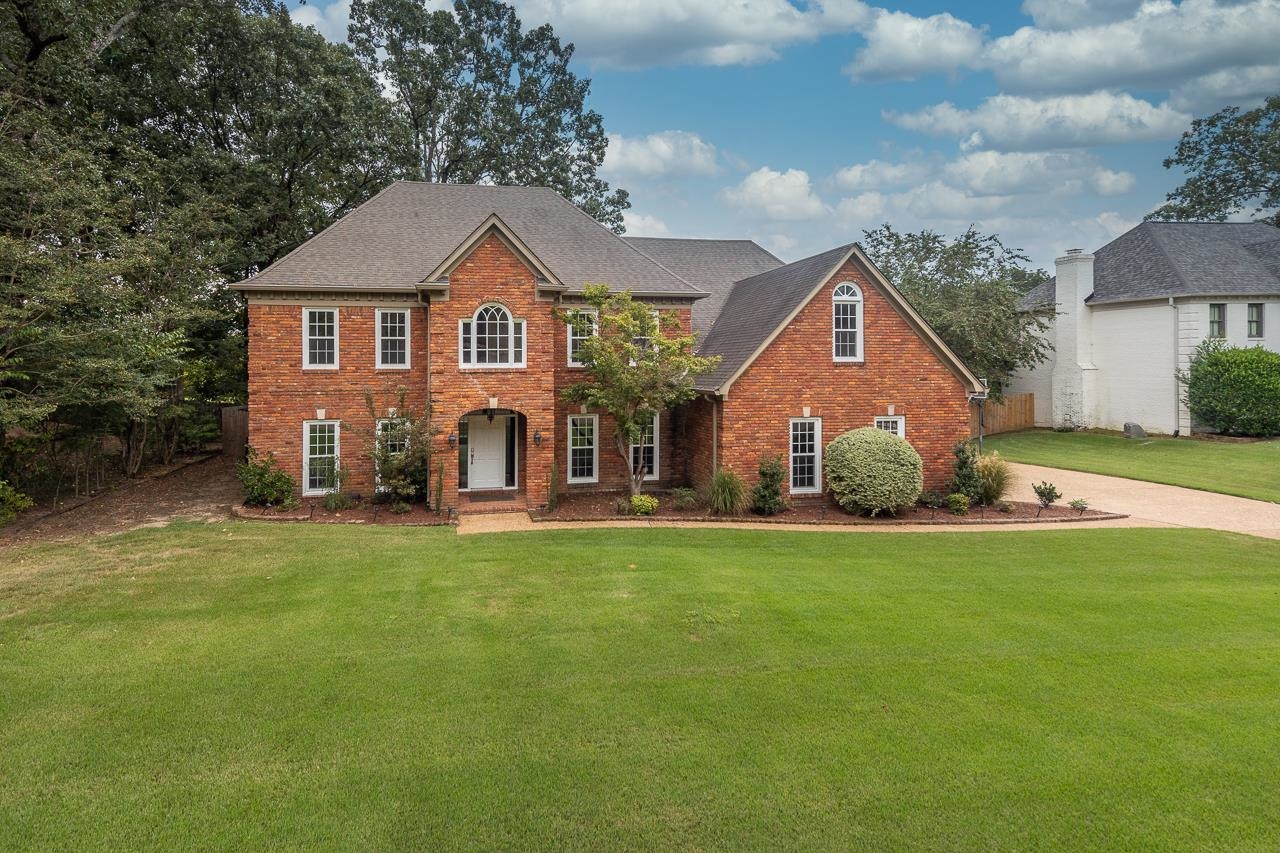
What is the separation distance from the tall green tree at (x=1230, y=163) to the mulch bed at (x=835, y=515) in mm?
40469

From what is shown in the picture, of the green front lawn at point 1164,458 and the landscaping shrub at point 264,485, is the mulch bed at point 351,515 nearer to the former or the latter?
the landscaping shrub at point 264,485

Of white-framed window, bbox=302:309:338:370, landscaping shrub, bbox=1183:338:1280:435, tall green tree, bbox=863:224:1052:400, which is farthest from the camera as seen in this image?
tall green tree, bbox=863:224:1052:400

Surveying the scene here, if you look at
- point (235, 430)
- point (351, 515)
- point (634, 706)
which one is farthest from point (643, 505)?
point (235, 430)

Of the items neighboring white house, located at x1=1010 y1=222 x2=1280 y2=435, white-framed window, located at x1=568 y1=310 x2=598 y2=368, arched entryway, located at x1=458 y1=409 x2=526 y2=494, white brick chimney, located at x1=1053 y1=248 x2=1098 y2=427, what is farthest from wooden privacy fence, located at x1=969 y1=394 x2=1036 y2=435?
arched entryway, located at x1=458 y1=409 x2=526 y2=494

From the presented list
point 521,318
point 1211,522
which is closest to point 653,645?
point 521,318

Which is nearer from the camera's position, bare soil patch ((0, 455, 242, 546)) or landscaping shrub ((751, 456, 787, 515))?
bare soil patch ((0, 455, 242, 546))

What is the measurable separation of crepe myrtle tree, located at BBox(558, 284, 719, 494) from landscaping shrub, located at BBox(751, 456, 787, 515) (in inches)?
107

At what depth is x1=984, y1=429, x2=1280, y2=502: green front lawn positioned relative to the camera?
65.8 ft

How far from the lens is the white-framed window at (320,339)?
696 inches

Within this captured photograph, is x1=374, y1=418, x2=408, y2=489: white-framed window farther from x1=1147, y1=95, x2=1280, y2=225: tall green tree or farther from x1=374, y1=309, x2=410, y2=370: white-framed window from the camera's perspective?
x1=1147, y1=95, x2=1280, y2=225: tall green tree

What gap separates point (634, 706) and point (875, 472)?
11.3 meters

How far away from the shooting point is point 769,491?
16.4m

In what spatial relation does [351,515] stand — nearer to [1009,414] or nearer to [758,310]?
[758,310]

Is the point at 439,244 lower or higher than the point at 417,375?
higher
